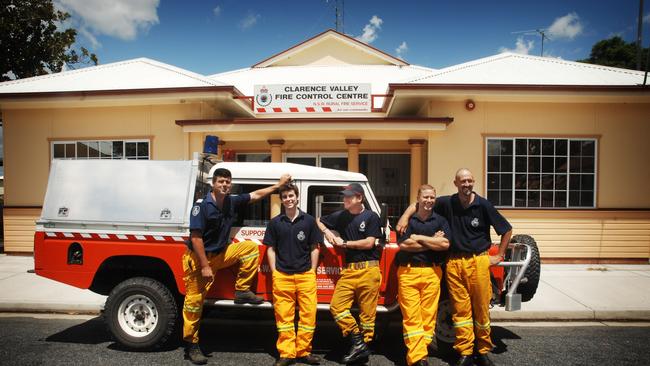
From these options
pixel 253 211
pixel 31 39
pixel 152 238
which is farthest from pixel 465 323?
pixel 31 39

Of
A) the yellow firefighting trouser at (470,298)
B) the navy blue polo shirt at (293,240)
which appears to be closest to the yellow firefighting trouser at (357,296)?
the navy blue polo shirt at (293,240)

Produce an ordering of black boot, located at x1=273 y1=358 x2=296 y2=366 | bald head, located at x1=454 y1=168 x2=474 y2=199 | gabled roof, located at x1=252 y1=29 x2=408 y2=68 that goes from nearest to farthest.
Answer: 1. black boot, located at x1=273 y1=358 x2=296 y2=366
2. bald head, located at x1=454 y1=168 x2=474 y2=199
3. gabled roof, located at x1=252 y1=29 x2=408 y2=68

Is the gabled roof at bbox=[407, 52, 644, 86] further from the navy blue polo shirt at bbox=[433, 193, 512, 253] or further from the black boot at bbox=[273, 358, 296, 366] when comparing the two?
the black boot at bbox=[273, 358, 296, 366]

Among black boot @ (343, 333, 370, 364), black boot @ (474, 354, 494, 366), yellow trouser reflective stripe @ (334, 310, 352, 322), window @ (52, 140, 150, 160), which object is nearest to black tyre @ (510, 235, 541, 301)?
black boot @ (474, 354, 494, 366)

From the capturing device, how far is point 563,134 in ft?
28.3

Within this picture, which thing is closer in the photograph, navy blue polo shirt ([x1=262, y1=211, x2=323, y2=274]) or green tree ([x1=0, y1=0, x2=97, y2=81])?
navy blue polo shirt ([x1=262, y1=211, x2=323, y2=274])

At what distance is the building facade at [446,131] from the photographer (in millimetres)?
8406

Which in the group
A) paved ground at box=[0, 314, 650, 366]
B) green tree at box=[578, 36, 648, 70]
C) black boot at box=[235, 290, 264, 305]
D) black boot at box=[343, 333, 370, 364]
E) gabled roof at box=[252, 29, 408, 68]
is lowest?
paved ground at box=[0, 314, 650, 366]

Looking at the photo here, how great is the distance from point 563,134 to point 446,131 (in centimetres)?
263

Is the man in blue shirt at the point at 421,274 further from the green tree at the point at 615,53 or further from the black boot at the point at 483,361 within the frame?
the green tree at the point at 615,53

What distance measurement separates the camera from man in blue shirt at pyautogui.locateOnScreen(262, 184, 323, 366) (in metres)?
3.69

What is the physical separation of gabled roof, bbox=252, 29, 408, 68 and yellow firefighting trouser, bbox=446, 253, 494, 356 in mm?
12715

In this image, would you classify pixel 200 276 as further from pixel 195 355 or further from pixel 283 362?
pixel 283 362

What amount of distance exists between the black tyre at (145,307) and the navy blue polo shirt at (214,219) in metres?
0.76
